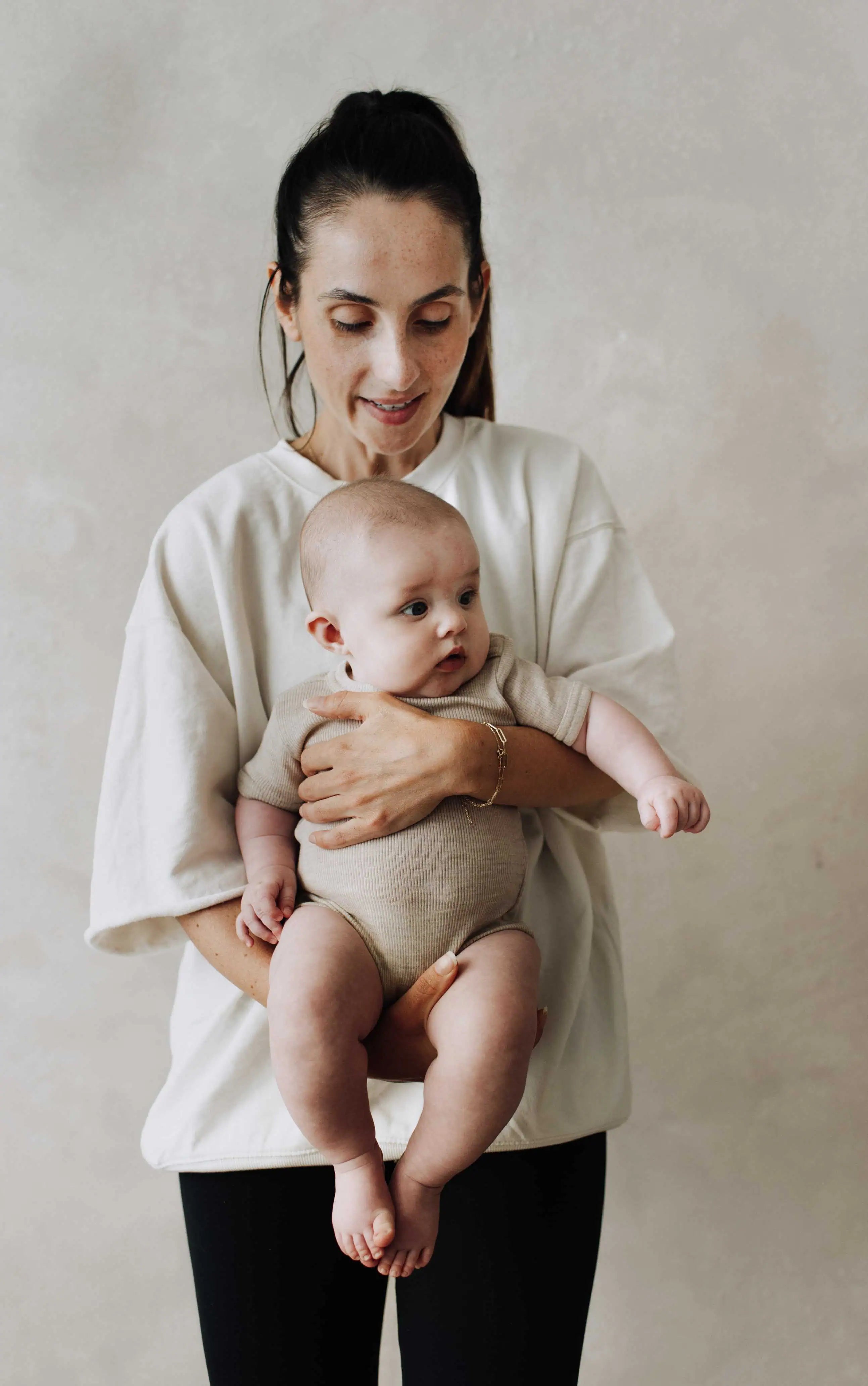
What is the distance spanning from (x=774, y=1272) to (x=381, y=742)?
1430mm

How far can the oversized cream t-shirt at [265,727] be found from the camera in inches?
52.9

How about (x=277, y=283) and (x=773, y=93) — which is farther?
(x=773, y=93)

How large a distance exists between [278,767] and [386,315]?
489 millimetres

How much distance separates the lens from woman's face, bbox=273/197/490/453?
1308 millimetres

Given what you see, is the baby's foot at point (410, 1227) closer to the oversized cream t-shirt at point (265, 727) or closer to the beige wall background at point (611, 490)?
the oversized cream t-shirt at point (265, 727)

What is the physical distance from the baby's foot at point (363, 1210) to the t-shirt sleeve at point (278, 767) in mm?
379

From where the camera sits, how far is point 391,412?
1.37 metres

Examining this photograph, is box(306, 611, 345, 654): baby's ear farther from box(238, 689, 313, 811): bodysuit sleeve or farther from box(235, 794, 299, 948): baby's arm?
box(235, 794, 299, 948): baby's arm

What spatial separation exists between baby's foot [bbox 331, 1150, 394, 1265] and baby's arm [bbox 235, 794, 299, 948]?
0.78ft

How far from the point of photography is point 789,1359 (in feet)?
6.95

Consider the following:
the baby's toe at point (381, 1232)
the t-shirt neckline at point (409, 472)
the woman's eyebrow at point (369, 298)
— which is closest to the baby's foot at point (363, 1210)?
the baby's toe at point (381, 1232)

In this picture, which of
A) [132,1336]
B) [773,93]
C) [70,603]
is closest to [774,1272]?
[132,1336]

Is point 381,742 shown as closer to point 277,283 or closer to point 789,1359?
point 277,283

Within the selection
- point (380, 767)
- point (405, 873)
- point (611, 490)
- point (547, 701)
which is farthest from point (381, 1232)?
point (611, 490)
